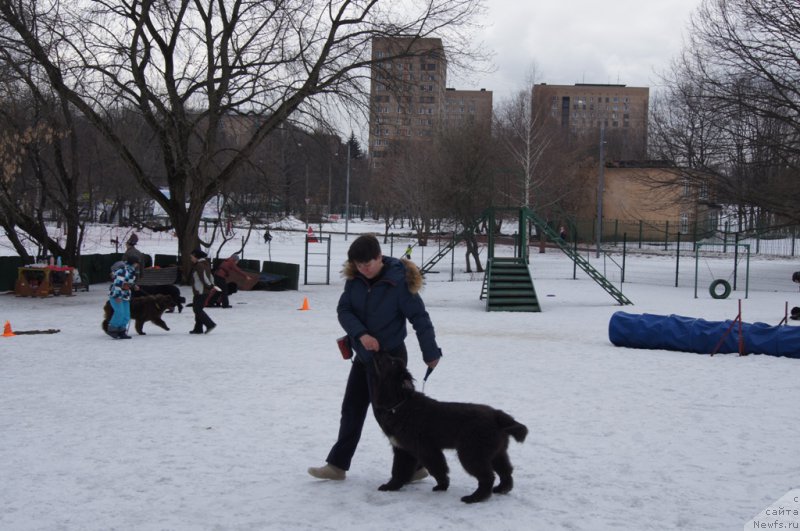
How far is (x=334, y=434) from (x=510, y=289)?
15.0 m

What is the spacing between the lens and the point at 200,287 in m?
14.9

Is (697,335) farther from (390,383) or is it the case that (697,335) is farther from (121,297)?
(121,297)

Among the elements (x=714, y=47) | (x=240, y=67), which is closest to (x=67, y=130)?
(x=240, y=67)

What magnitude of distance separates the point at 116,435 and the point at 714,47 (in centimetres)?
2815

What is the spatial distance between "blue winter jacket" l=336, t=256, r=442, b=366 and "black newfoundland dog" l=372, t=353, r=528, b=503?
23 centimetres

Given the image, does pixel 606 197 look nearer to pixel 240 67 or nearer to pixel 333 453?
pixel 240 67

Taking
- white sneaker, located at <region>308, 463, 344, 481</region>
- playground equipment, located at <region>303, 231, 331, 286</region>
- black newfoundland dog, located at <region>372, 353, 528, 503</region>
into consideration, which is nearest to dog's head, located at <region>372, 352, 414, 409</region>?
black newfoundland dog, located at <region>372, 353, 528, 503</region>

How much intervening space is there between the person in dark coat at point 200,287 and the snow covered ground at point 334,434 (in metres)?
0.32

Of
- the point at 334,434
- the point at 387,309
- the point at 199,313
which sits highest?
the point at 387,309

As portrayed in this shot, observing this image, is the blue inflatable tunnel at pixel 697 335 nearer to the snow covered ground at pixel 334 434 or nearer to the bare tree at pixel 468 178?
the snow covered ground at pixel 334 434

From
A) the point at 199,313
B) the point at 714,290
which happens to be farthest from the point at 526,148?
the point at 199,313

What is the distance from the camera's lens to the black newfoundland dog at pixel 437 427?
537 centimetres

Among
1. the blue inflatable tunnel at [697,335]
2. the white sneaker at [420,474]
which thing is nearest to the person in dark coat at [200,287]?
the blue inflatable tunnel at [697,335]

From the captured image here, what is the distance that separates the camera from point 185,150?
79.2 feet
